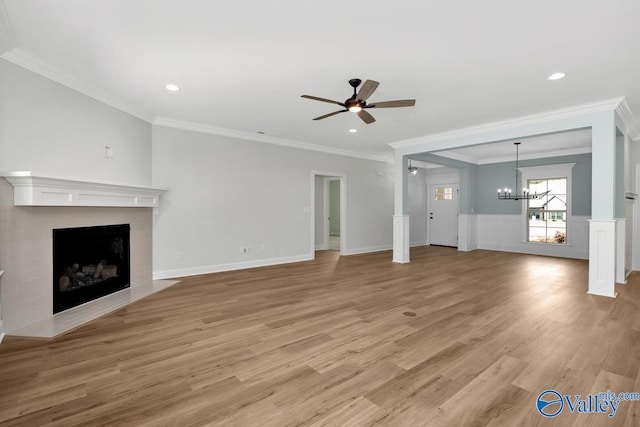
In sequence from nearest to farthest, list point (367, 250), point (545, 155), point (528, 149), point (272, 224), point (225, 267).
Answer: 1. point (225, 267)
2. point (272, 224)
3. point (528, 149)
4. point (545, 155)
5. point (367, 250)

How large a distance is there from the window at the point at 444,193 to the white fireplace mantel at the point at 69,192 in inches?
325

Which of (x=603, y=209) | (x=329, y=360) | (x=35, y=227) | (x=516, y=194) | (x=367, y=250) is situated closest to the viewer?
(x=329, y=360)

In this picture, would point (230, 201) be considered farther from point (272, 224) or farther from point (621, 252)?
point (621, 252)

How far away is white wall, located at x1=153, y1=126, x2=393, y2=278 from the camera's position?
5.12 meters

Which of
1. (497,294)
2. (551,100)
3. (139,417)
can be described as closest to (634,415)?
(497,294)

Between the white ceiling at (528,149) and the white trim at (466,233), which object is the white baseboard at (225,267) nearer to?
the white ceiling at (528,149)

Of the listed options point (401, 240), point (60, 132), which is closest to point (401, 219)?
point (401, 240)

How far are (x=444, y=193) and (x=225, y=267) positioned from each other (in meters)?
7.17

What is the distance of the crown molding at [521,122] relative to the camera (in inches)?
165

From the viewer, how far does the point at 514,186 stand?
8383 mm

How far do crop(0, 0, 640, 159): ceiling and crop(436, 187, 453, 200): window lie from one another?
16.8 feet

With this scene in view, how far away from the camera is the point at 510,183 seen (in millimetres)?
8438

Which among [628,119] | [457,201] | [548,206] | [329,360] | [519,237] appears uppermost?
[628,119]

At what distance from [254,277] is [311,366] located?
10.3 feet
